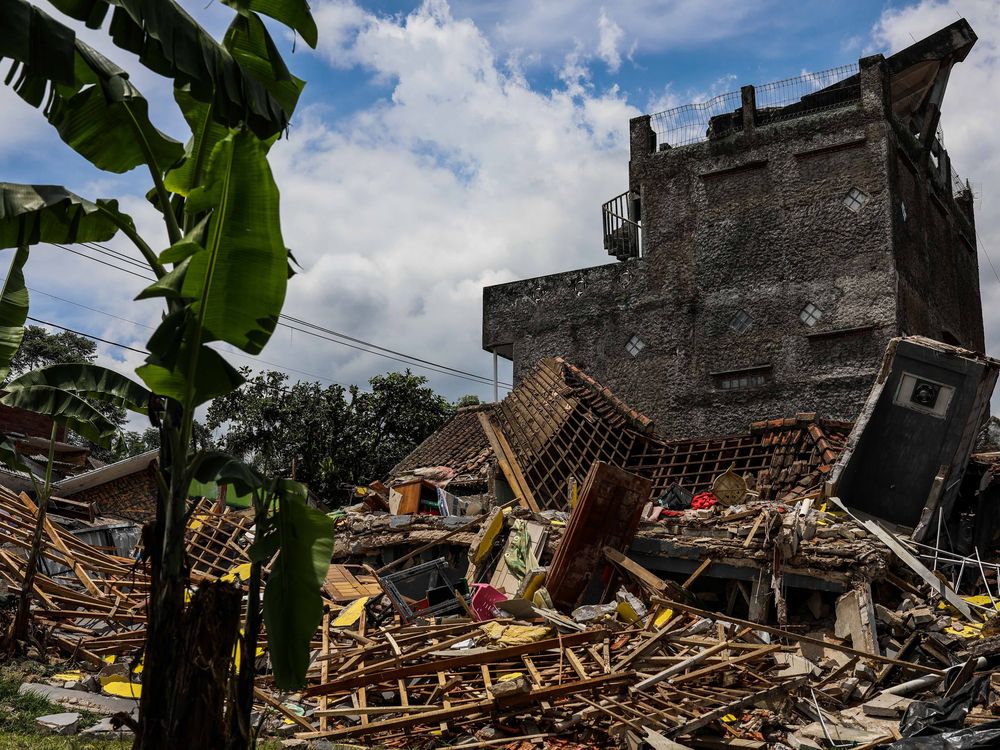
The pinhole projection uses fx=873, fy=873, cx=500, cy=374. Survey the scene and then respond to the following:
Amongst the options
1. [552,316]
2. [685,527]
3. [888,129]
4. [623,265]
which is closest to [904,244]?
[888,129]

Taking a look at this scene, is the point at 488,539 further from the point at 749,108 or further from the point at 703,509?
the point at 749,108

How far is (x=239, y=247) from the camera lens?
526 cm

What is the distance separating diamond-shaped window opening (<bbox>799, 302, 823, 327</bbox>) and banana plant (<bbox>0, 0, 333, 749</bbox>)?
16.7 meters

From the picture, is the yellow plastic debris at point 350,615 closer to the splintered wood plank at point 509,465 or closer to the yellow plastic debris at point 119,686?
the yellow plastic debris at point 119,686

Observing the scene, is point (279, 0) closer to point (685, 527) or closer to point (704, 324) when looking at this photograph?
point (685, 527)

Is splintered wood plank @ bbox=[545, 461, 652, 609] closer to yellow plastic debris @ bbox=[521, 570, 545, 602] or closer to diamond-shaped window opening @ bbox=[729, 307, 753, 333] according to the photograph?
yellow plastic debris @ bbox=[521, 570, 545, 602]

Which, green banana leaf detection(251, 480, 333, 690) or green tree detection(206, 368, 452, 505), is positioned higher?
green tree detection(206, 368, 452, 505)

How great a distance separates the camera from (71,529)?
1421 centimetres

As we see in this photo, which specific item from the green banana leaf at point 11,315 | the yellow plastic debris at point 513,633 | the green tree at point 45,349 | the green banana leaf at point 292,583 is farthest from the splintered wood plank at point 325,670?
the green tree at point 45,349

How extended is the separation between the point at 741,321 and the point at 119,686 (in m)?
16.6

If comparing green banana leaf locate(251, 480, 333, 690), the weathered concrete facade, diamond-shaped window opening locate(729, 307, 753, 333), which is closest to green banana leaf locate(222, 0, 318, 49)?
green banana leaf locate(251, 480, 333, 690)

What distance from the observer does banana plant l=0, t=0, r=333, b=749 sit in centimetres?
482

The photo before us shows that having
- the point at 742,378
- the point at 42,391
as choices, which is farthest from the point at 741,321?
the point at 42,391

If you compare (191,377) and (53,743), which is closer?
(191,377)
